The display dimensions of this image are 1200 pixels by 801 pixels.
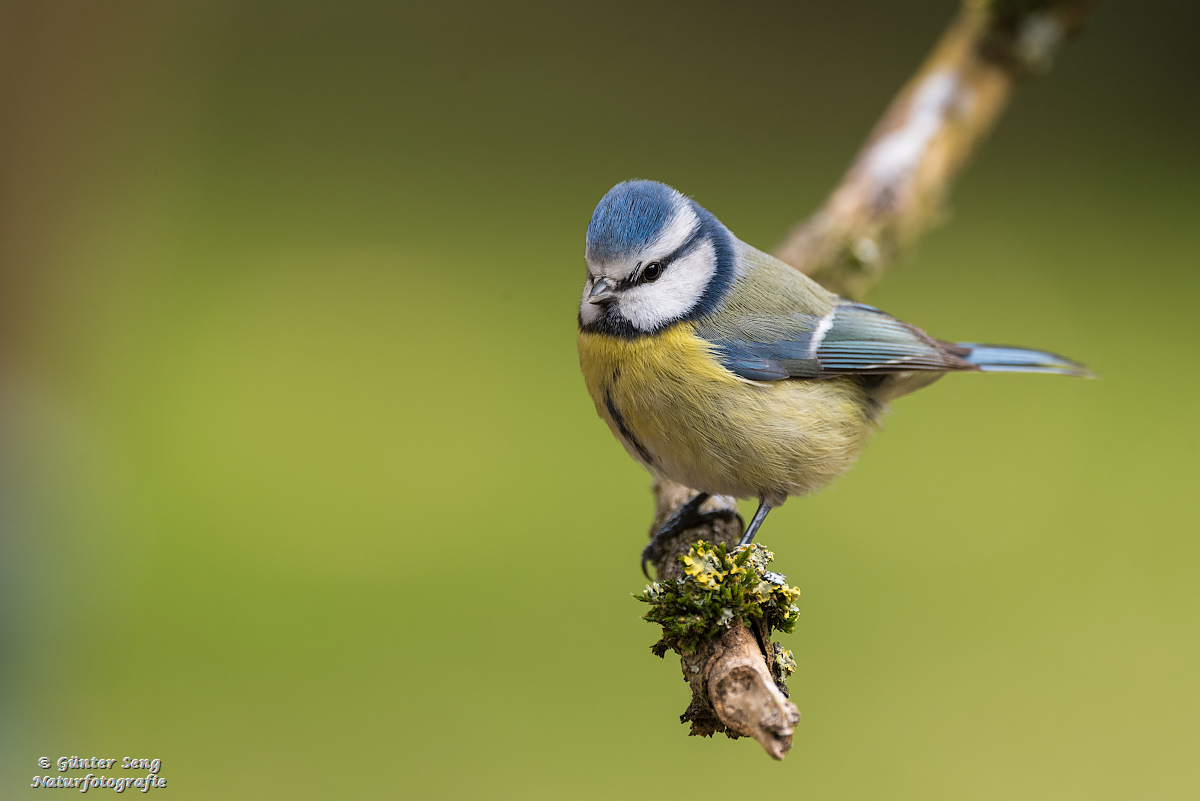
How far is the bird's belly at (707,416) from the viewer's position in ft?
4.90

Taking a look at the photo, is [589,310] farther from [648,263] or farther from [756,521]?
[756,521]

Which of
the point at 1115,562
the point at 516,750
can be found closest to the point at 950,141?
the point at 1115,562

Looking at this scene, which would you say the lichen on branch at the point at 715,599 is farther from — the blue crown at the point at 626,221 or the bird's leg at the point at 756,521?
the blue crown at the point at 626,221

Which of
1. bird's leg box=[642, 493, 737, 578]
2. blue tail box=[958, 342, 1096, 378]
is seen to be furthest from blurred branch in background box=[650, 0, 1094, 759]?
blue tail box=[958, 342, 1096, 378]

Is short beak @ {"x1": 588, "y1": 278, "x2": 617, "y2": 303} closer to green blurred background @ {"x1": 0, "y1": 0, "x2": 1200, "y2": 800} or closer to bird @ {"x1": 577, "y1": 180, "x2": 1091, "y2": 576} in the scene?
bird @ {"x1": 577, "y1": 180, "x2": 1091, "y2": 576}

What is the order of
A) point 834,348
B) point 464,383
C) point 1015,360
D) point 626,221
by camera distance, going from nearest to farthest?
point 626,221, point 834,348, point 1015,360, point 464,383

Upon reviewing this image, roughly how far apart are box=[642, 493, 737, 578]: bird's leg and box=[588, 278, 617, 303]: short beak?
38cm

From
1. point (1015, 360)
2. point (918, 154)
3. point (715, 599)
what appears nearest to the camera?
point (715, 599)

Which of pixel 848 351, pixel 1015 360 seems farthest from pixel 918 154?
pixel 848 351

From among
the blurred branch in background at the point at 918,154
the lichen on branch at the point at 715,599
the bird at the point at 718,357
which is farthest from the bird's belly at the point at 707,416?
the lichen on branch at the point at 715,599

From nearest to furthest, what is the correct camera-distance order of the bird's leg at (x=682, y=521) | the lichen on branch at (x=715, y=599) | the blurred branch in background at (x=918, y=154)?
the lichen on branch at (x=715, y=599)
the bird's leg at (x=682, y=521)
the blurred branch in background at (x=918, y=154)

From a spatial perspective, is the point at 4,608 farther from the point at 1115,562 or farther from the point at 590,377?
the point at 1115,562

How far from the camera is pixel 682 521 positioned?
1.62m

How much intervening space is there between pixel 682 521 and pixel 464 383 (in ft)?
6.38
